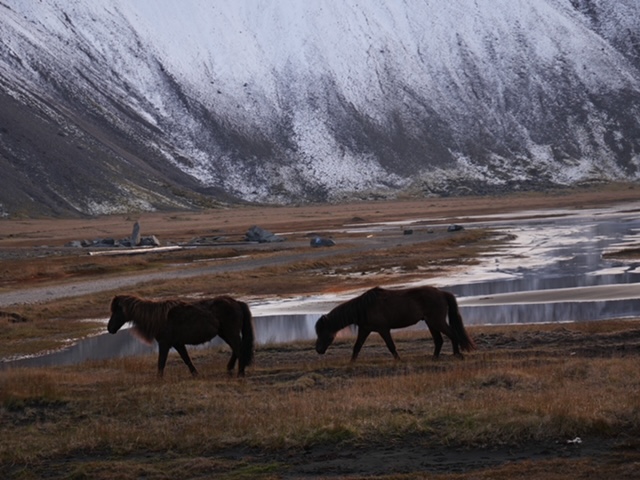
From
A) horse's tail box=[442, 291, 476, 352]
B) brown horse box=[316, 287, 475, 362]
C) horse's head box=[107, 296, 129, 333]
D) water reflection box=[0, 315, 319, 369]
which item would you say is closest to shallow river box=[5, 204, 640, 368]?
water reflection box=[0, 315, 319, 369]

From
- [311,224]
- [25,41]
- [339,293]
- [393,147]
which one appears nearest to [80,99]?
[25,41]

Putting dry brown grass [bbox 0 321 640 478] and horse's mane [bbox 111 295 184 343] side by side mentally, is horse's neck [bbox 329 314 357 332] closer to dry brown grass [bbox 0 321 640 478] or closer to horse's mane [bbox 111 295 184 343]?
dry brown grass [bbox 0 321 640 478]

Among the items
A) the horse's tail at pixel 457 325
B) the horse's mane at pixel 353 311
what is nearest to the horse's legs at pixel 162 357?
the horse's mane at pixel 353 311

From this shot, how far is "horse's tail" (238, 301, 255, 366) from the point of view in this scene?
1888cm

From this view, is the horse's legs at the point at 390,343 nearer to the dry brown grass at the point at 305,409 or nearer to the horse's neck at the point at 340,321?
the dry brown grass at the point at 305,409

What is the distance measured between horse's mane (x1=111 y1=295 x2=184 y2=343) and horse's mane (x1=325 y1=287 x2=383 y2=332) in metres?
3.35

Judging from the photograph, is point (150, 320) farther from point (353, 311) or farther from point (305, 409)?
point (305, 409)

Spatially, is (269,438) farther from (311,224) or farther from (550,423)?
(311,224)

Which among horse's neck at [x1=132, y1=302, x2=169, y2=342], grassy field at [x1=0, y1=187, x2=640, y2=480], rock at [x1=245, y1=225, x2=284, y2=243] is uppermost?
rock at [x1=245, y1=225, x2=284, y2=243]

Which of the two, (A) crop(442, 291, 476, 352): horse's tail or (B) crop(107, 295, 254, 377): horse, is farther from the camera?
(A) crop(442, 291, 476, 352): horse's tail

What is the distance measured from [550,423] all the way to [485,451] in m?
1.02

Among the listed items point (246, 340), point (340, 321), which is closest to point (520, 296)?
point (340, 321)

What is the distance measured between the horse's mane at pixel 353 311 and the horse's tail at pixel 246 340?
2201mm

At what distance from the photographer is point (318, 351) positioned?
21.0 m
